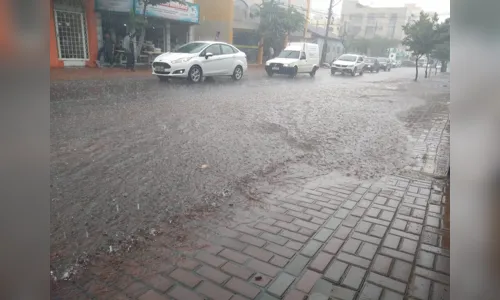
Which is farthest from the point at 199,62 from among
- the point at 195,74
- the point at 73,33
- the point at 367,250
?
the point at 367,250

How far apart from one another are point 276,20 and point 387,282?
26.3 m

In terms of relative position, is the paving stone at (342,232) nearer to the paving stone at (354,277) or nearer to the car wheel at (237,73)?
the paving stone at (354,277)

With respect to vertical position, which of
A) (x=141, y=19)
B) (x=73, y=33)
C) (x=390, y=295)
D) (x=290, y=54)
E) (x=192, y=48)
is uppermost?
(x=141, y=19)

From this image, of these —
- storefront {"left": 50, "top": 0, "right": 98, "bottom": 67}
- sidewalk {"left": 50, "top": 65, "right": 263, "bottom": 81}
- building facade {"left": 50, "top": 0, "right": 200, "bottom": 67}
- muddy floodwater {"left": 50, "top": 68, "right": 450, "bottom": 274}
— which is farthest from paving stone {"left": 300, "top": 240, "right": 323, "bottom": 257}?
storefront {"left": 50, "top": 0, "right": 98, "bottom": 67}

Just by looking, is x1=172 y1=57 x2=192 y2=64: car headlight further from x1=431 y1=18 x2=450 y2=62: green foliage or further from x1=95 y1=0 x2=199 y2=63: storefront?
x1=431 y1=18 x2=450 y2=62: green foliage

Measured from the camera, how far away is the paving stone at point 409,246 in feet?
9.59

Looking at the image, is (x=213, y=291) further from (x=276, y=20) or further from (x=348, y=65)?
(x=276, y=20)

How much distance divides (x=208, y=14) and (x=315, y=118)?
53.5ft

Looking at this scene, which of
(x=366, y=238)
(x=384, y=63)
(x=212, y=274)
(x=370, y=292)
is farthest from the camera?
(x=384, y=63)

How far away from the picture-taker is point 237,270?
256cm

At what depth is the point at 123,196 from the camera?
3697 mm

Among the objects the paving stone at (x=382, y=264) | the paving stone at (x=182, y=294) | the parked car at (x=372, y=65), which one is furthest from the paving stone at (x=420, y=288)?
the parked car at (x=372, y=65)
